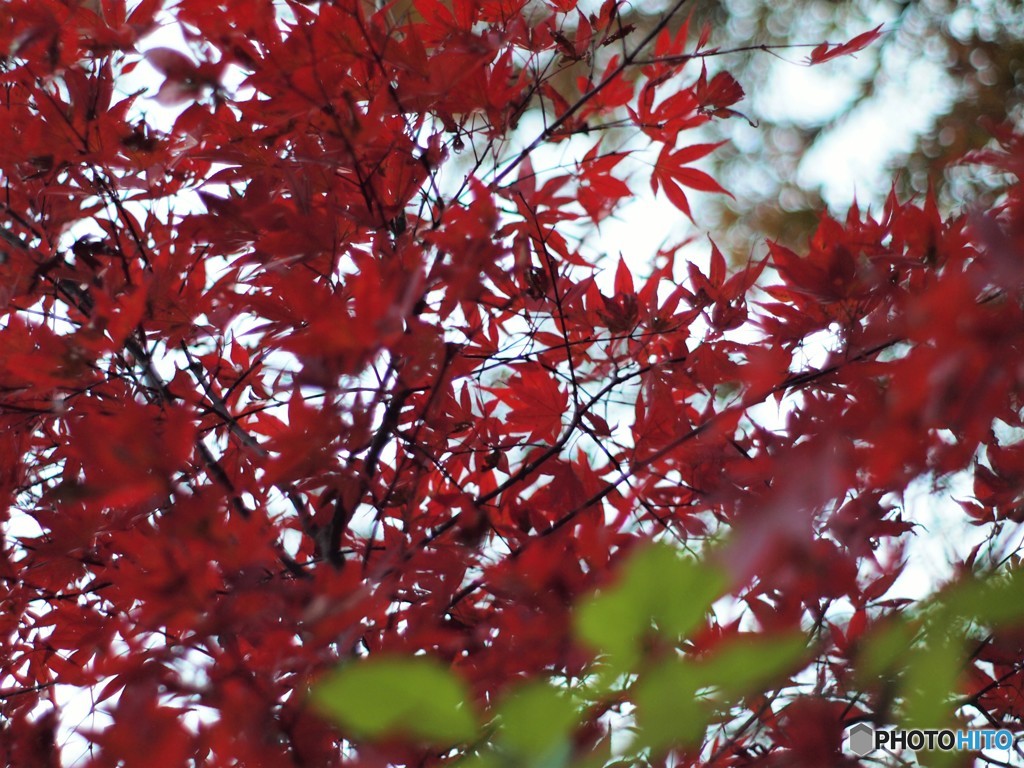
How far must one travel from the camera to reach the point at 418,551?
22.9 inches

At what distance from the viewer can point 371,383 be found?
29.8 inches

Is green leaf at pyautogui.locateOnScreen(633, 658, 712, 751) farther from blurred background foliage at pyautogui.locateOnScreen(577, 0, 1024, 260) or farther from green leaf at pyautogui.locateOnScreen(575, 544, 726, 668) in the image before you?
blurred background foliage at pyautogui.locateOnScreen(577, 0, 1024, 260)

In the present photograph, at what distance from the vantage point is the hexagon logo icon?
24.8 inches

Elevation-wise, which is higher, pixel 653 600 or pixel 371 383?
pixel 371 383

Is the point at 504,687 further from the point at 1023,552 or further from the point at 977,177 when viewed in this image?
the point at 977,177

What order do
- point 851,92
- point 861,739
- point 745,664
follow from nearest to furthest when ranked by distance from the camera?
point 745,664, point 861,739, point 851,92

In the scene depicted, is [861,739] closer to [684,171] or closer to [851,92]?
[684,171]

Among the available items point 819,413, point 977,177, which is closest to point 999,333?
point 819,413

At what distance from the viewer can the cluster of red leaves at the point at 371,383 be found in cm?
46

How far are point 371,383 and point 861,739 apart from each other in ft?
1.65

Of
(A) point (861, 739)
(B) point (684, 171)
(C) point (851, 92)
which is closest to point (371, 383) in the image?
(B) point (684, 171)

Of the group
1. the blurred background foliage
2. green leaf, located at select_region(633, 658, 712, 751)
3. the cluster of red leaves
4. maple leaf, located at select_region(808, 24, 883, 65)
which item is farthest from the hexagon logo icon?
the blurred background foliage

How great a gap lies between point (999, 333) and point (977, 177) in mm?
2344

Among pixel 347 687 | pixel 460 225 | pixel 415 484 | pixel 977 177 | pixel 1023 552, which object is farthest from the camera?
pixel 977 177
